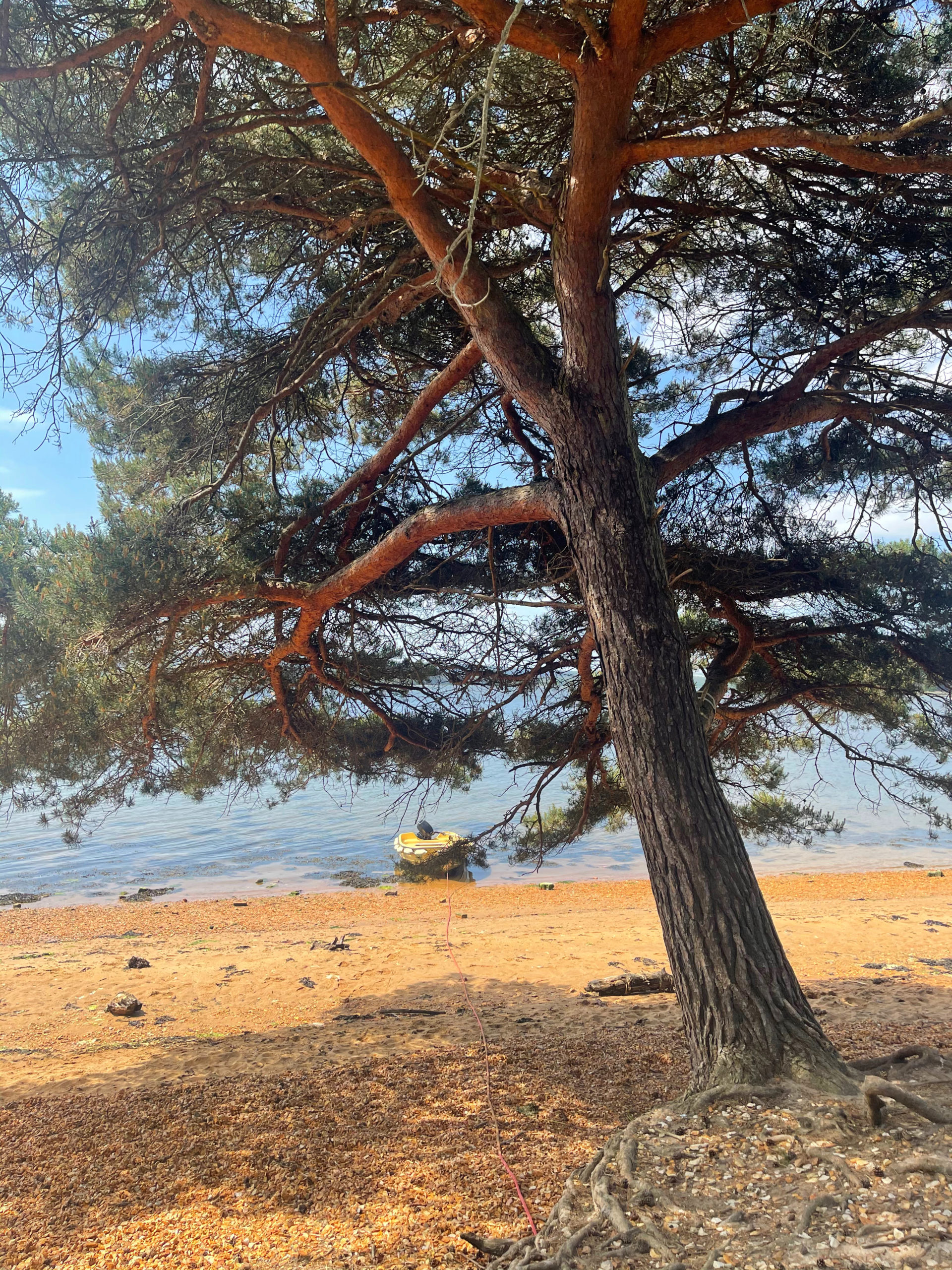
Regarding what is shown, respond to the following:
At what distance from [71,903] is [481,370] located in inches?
535

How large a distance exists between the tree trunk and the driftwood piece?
3.86 metres

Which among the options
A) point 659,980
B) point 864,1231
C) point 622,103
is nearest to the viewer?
point 864,1231

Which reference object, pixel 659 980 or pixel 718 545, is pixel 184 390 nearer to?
pixel 718 545

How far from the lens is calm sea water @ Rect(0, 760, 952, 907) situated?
16391mm

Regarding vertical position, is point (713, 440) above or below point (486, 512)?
above

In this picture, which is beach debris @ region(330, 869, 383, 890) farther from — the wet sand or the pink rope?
the pink rope

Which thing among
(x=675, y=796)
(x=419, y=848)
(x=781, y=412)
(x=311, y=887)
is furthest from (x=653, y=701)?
(x=311, y=887)

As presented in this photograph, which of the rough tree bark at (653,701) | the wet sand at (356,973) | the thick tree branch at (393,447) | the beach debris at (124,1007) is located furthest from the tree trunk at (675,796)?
the beach debris at (124,1007)

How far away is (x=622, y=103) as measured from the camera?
3.25 metres

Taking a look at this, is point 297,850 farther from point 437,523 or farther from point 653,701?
point 653,701

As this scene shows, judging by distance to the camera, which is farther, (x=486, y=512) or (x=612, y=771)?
(x=612, y=771)

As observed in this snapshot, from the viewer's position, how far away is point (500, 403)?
17.9ft

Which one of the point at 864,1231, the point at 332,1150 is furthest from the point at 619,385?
the point at 332,1150

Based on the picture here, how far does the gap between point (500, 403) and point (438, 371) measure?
27.1 inches
